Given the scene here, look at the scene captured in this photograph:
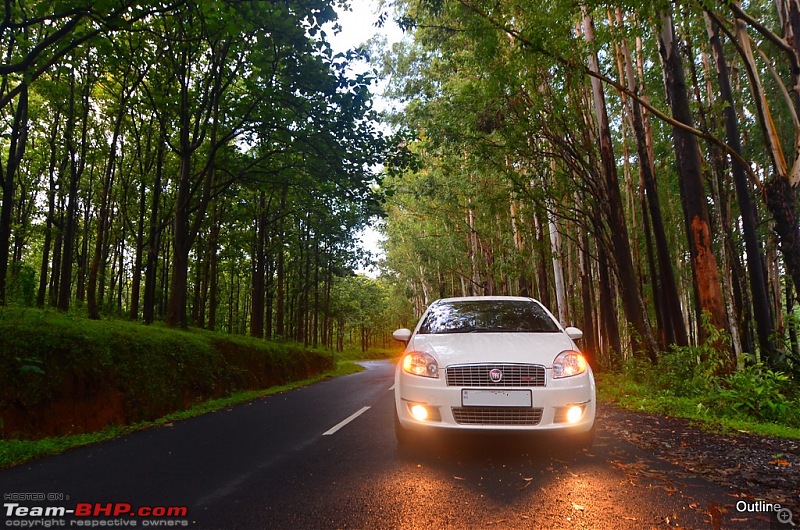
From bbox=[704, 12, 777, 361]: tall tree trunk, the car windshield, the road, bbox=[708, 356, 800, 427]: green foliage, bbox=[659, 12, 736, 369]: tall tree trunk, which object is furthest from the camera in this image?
bbox=[704, 12, 777, 361]: tall tree trunk

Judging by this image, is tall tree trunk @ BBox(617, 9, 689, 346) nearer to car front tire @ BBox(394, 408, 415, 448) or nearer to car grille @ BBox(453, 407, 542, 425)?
car grille @ BBox(453, 407, 542, 425)

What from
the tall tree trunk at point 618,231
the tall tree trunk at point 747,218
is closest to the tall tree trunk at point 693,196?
the tall tree trunk at point 618,231

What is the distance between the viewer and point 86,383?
610cm

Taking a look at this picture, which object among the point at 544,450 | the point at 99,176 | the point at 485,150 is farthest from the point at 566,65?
the point at 99,176

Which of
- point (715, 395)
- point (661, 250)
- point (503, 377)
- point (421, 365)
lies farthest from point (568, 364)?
point (661, 250)

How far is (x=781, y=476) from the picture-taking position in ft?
11.8

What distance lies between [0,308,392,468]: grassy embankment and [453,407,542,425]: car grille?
4.66m

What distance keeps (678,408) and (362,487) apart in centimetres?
601

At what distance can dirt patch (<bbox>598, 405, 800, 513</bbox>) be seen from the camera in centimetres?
332

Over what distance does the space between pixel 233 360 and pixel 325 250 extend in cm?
1536

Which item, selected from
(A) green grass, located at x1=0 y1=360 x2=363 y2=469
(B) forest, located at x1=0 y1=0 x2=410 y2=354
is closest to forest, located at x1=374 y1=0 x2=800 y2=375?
(B) forest, located at x1=0 y1=0 x2=410 y2=354

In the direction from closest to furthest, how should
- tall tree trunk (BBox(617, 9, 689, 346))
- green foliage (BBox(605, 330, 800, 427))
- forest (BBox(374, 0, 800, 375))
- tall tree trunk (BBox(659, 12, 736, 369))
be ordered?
1. green foliage (BBox(605, 330, 800, 427))
2. forest (BBox(374, 0, 800, 375))
3. tall tree trunk (BBox(659, 12, 736, 369))
4. tall tree trunk (BBox(617, 9, 689, 346))

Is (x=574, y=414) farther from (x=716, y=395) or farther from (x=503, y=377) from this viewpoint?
(x=716, y=395)
